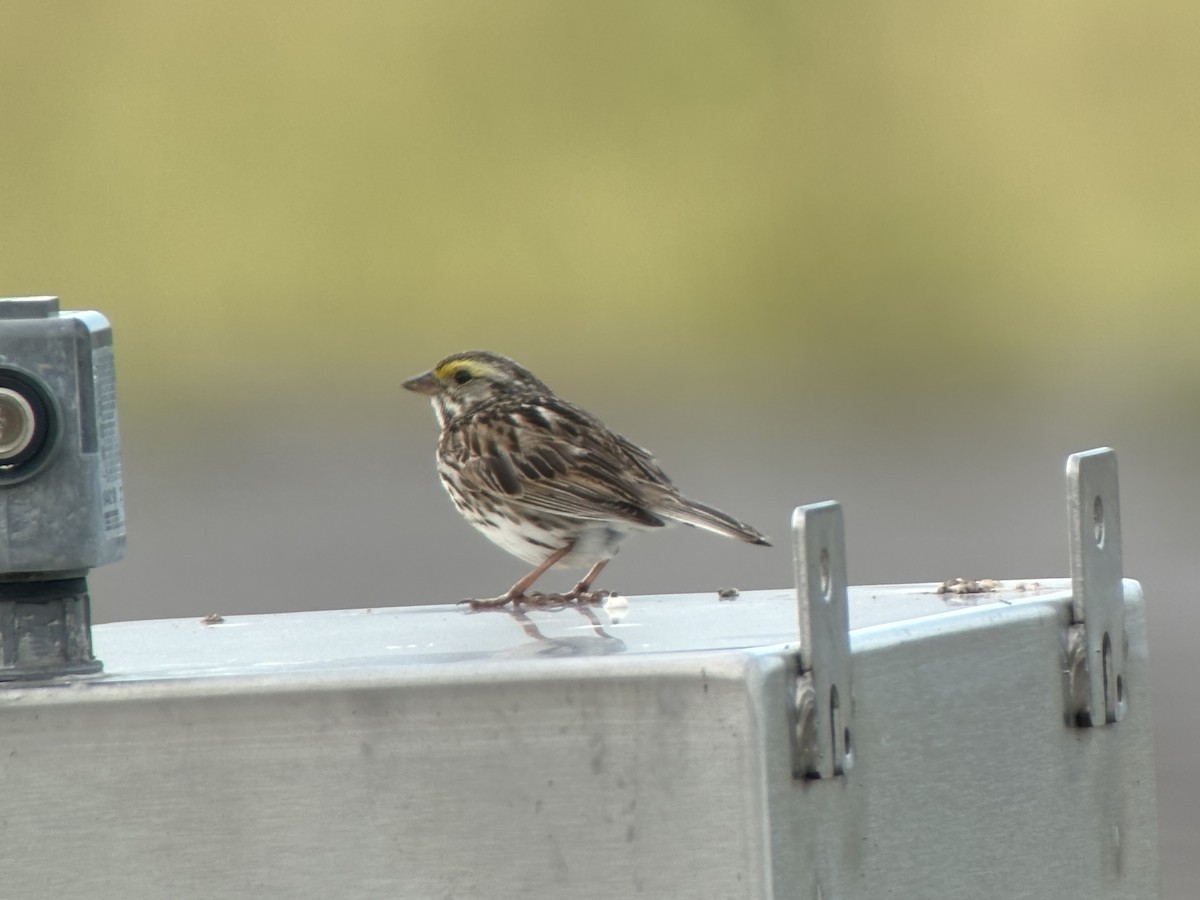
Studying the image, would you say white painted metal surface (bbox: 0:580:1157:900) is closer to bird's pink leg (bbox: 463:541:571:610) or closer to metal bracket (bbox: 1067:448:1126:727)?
metal bracket (bbox: 1067:448:1126:727)

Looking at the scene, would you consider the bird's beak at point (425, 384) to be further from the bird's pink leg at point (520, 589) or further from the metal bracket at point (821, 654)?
the metal bracket at point (821, 654)

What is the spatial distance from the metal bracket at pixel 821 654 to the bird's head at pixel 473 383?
3.58 meters

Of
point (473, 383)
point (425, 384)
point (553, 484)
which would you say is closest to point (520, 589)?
point (553, 484)

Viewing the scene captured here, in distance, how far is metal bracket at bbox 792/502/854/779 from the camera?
10.4ft

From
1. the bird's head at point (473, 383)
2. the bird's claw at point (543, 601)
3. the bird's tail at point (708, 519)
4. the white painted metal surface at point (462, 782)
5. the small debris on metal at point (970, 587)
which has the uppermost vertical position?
the bird's head at point (473, 383)

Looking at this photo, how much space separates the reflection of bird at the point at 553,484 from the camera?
587 cm

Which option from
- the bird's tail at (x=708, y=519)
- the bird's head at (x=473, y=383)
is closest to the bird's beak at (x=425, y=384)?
the bird's head at (x=473, y=383)

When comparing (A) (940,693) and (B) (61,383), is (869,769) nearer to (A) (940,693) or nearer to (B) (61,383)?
(A) (940,693)

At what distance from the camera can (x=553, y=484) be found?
6.02 metres

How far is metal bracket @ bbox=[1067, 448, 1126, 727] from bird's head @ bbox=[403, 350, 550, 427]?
3.08 meters

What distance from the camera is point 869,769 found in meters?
3.31

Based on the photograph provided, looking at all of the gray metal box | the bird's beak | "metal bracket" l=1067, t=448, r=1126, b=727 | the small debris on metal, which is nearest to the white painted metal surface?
the gray metal box

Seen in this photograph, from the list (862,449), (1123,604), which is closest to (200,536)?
(862,449)

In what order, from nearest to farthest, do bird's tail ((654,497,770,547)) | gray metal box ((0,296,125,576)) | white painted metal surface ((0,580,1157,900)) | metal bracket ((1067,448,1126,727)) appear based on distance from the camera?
1. white painted metal surface ((0,580,1157,900))
2. gray metal box ((0,296,125,576))
3. metal bracket ((1067,448,1126,727))
4. bird's tail ((654,497,770,547))
